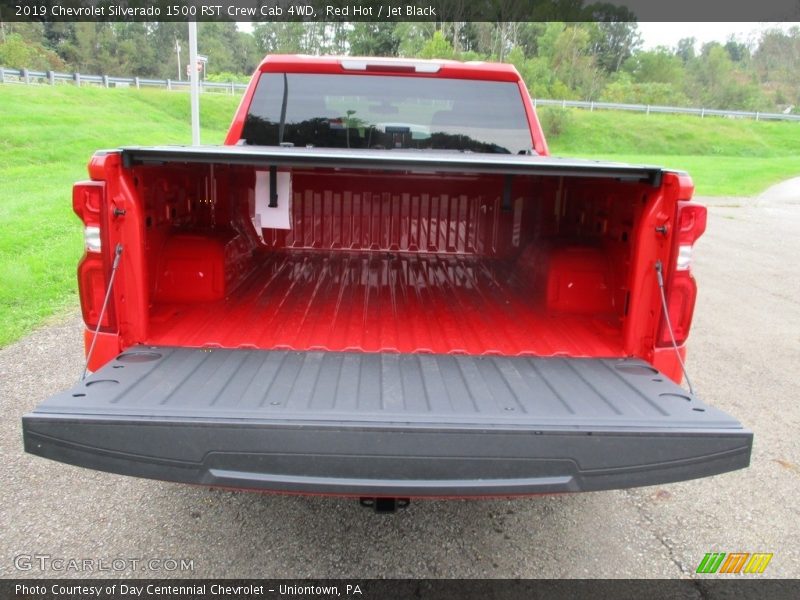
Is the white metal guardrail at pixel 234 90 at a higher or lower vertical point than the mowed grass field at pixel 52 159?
higher

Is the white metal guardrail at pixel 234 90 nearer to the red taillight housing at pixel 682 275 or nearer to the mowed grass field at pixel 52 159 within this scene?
the mowed grass field at pixel 52 159

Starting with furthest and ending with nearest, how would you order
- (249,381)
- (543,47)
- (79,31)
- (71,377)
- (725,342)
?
(79,31) < (543,47) < (725,342) < (71,377) < (249,381)

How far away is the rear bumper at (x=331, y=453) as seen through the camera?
6.61 ft

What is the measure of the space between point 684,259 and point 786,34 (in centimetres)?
8898

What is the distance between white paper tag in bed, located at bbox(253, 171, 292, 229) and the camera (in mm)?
3074

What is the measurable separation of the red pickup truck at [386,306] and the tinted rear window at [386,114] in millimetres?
14

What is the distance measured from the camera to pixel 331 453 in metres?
2.02

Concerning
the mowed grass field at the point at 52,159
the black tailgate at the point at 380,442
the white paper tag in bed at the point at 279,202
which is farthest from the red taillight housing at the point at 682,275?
the mowed grass field at the point at 52,159

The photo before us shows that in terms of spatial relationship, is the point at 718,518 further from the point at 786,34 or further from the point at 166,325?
the point at 786,34

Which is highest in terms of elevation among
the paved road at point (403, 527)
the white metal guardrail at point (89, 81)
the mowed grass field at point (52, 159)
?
the white metal guardrail at point (89, 81)

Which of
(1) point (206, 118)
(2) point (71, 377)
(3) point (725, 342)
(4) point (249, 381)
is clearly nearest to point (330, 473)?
(4) point (249, 381)

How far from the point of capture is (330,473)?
2031 mm

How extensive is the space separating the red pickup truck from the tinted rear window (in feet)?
0.05

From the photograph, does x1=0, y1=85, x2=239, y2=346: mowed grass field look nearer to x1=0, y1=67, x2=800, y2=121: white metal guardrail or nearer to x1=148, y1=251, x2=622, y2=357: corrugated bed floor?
x1=148, y1=251, x2=622, y2=357: corrugated bed floor
